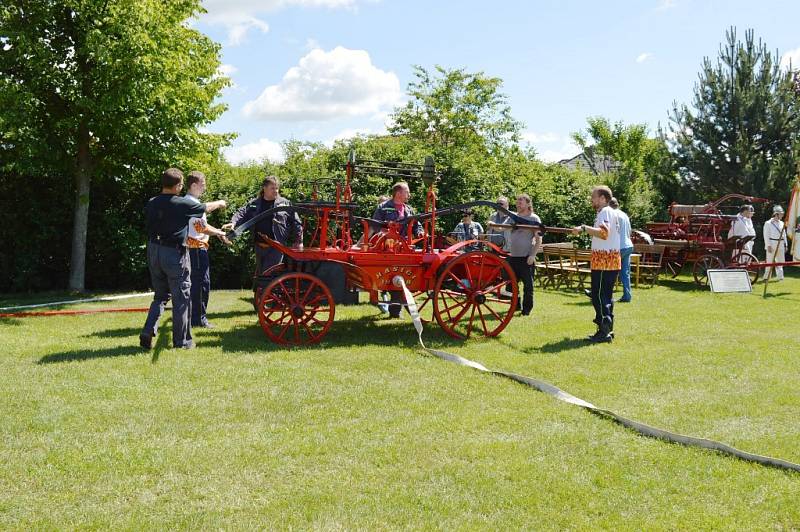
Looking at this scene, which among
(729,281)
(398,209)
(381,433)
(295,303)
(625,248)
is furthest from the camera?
(729,281)

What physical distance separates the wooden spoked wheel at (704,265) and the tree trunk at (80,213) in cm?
1160

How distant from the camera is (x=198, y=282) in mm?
8344

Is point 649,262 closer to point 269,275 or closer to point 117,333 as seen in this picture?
point 269,275

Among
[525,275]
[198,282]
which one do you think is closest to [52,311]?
[198,282]

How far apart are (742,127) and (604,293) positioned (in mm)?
15391

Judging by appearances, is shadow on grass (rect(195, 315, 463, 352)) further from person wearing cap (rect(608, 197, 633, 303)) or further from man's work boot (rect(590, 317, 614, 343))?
person wearing cap (rect(608, 197, 633, 303))

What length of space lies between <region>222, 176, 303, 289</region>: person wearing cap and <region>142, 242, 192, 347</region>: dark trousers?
145cm

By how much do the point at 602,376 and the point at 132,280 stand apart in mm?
9335

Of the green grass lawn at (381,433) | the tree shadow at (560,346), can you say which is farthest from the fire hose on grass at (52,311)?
the tree shadow at (560,346)

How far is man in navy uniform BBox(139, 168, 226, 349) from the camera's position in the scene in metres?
6.86

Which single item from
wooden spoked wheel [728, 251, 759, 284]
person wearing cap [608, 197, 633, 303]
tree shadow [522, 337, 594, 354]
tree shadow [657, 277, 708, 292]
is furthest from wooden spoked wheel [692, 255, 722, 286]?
tree shadow [522, 337, 594, 354]

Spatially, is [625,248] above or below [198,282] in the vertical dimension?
above

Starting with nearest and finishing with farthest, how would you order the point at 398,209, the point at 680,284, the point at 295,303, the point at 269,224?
1. the point at 295,303
2. the point at 269,224
3. the point at 398,209
4. the point at 680,284

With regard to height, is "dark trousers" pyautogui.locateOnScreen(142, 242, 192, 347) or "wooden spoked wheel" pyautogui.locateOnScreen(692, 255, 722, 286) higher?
"wooden spoked wheel" pyautogui.locateOnScreen(692, 255, 722, 286)
